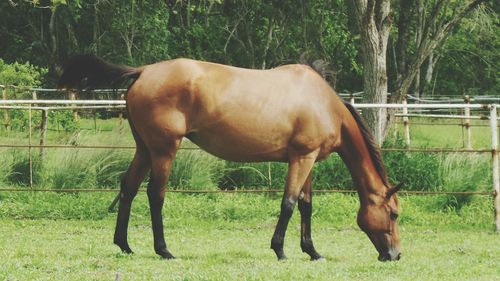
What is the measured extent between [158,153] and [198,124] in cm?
45

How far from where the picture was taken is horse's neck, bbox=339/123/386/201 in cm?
820

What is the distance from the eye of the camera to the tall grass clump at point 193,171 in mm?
11961

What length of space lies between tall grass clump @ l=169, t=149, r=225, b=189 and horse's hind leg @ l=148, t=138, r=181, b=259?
13.1ft

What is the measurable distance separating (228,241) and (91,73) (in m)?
2.42

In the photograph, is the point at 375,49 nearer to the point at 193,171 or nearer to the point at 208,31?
the point at 193,171

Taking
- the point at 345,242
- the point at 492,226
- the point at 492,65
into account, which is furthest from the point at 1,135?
the point at 492,65

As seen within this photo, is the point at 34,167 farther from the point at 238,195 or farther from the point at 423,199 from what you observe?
the point at 423,199

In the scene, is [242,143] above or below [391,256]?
above

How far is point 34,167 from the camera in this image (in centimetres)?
1199

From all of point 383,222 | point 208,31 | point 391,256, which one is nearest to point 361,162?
point 383,222

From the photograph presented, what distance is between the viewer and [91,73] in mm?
8133

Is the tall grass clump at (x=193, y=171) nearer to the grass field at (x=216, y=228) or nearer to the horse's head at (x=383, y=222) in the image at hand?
the grass field at (x=216, y=228)

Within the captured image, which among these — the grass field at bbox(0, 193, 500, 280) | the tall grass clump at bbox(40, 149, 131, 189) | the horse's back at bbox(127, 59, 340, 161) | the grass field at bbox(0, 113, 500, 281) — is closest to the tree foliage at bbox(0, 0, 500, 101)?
the grass field at bbox(0, 113, 500, 281)

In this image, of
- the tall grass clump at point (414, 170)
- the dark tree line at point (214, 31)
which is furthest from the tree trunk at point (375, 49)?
the dark tree line at point (214, 31)
